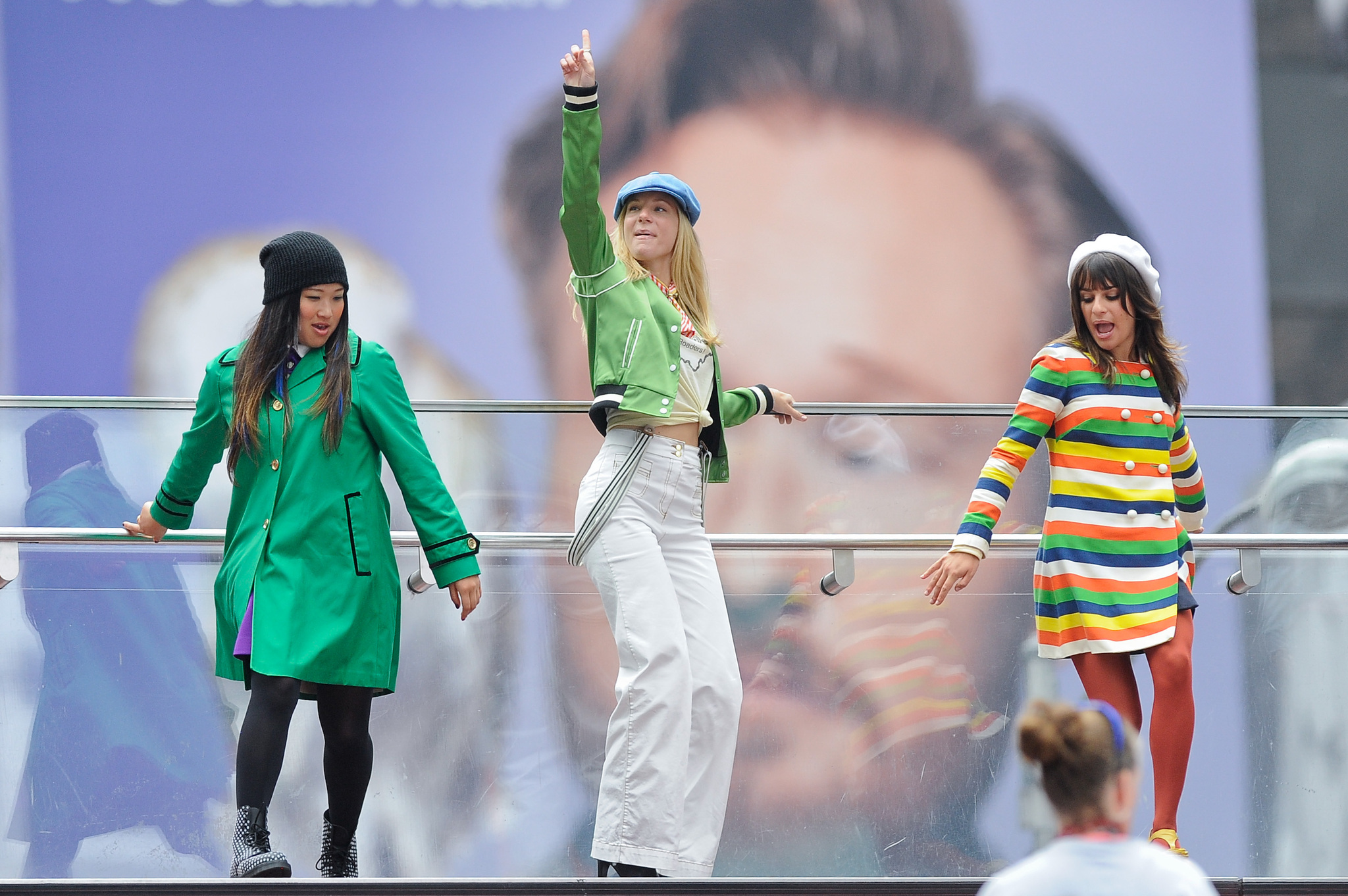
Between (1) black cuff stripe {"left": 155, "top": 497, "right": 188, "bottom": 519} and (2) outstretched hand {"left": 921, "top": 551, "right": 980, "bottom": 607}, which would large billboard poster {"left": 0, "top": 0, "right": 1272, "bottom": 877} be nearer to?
(1) black cuff stripe {"left": 155, "top": 497, "right": 188, "bottom": 519}

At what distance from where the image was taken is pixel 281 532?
3.36 m

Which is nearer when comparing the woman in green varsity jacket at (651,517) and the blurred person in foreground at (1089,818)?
the blurred person in foreground at (1089,818)

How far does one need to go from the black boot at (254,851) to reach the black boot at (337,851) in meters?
0.24

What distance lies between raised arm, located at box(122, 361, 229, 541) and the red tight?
6.92ft

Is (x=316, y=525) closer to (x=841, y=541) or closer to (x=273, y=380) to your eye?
(x=273, y=380)

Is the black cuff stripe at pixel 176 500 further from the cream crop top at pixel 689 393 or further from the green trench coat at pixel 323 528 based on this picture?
the cream crop top at pixel 689 393

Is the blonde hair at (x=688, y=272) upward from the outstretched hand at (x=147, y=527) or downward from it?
upward

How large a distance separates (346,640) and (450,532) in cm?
36

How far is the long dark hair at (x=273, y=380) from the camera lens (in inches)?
135

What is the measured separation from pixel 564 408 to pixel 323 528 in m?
1.12

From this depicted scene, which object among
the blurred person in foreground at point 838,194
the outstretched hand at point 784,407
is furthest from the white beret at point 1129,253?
the blurred person in foreground at point 838,194

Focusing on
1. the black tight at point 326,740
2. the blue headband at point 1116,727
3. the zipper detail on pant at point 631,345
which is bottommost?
the black tight at point 326,740

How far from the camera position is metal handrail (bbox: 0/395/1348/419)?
4.26 metres

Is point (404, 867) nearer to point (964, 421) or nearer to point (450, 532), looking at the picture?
point (450, 532)
